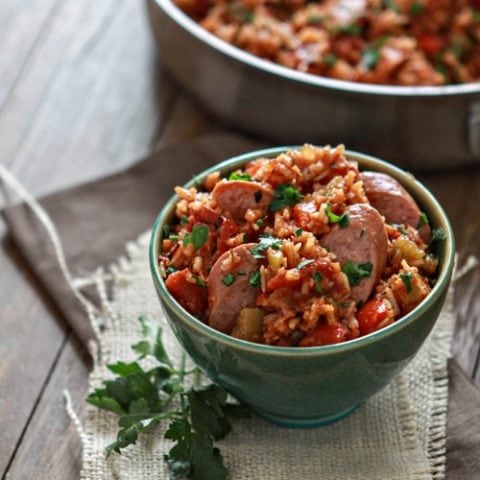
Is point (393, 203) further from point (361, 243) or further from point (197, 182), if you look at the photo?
point (197, 182)

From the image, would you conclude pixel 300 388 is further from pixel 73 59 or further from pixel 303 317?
pixel 73 59

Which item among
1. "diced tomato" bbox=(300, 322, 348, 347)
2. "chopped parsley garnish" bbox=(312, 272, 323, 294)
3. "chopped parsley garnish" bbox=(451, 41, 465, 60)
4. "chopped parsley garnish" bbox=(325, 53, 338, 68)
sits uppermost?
"chopped parsley garnish" bbox=(312, 272, 323, 294)

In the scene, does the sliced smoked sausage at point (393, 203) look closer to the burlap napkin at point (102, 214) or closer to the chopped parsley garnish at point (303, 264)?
the chopped parsley garnish at point (303, 264)

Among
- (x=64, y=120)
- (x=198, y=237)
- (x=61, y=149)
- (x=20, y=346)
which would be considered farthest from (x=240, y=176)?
(x=64, y=120)

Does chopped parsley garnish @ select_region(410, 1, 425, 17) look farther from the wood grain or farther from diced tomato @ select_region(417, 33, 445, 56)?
the wood grain

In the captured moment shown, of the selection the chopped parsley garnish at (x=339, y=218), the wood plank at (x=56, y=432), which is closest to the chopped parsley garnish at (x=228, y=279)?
the chopped parsley garnish at (x=339, y=218)

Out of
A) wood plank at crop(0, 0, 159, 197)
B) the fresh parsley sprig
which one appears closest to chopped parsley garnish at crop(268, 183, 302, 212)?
the fresh parsley sprig
